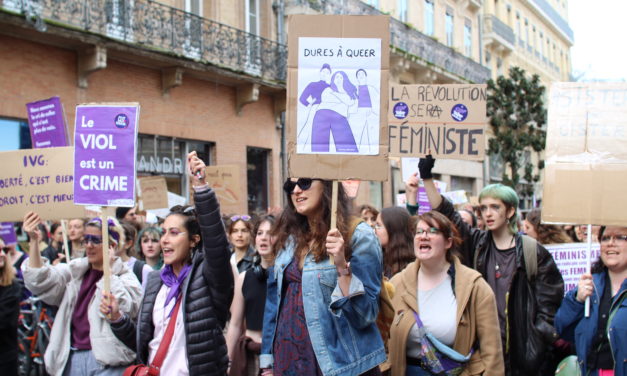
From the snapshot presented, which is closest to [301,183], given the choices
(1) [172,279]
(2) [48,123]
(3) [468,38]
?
(1) [172,279]

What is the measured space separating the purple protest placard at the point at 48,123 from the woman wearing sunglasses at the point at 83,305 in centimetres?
218

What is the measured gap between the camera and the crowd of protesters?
3.44 metres

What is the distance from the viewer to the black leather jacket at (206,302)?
3.83 m

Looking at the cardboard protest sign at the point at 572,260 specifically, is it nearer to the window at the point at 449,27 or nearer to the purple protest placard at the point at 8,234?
the purple protest placard at the point at 8,234

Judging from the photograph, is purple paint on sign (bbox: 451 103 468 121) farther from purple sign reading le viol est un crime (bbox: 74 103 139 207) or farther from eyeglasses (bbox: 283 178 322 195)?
purple sign reading le viol est un crime (bbox: 74 103 139 207)

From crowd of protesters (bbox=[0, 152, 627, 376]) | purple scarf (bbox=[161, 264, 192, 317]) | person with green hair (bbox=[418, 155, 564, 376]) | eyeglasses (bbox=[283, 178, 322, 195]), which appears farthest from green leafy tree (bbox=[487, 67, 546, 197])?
eyeglasses (bbox=[283, 178, 322, 195])

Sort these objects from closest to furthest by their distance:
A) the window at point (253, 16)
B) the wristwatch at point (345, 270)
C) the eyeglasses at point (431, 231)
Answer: the wristwatch at point (345, 270) < the eyeglasses at point (431, 231) < the window at point (253, 16)

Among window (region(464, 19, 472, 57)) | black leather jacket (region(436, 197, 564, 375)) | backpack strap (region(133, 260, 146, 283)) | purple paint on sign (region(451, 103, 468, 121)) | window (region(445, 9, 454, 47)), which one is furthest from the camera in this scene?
window (region(464, 19, 472, 57))

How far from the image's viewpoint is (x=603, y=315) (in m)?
3.90

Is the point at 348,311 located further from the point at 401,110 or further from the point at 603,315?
the point at 401,110

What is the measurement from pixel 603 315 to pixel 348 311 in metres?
1.62

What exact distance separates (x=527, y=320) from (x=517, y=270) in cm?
36

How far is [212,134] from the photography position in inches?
640

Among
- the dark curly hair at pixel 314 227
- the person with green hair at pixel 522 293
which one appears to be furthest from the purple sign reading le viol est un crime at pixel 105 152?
the person with green hair at pixel 522 293
